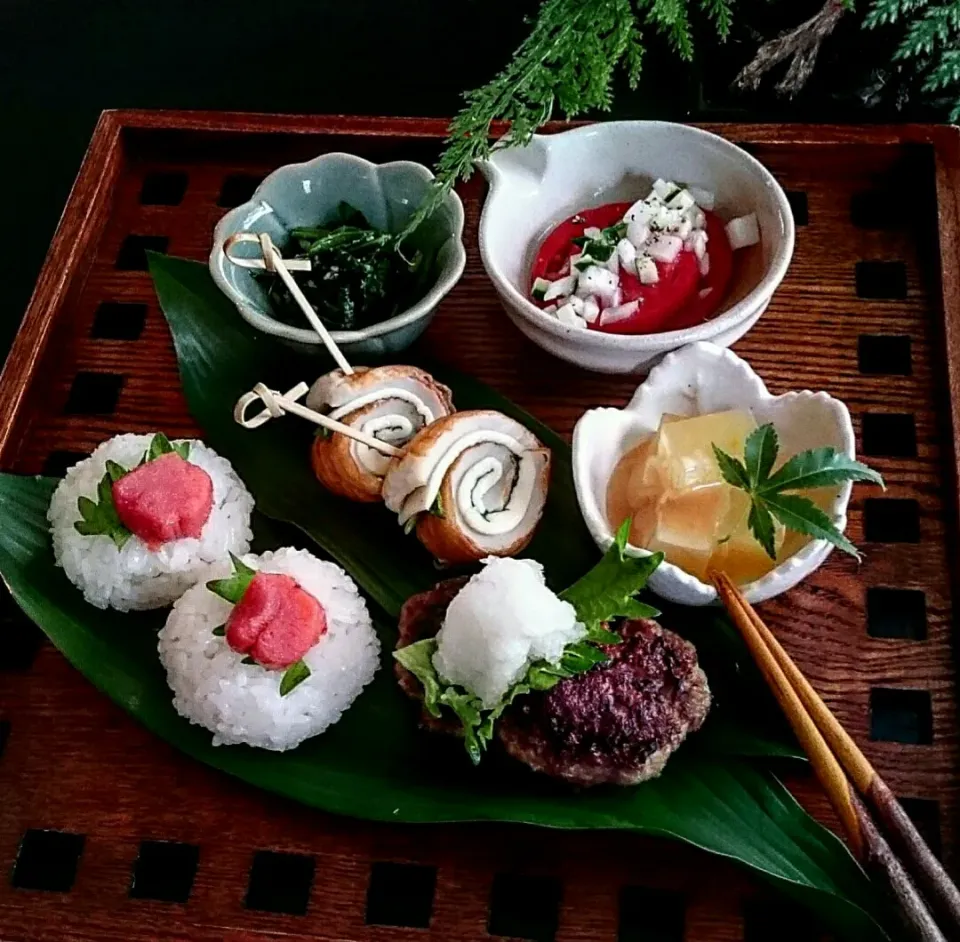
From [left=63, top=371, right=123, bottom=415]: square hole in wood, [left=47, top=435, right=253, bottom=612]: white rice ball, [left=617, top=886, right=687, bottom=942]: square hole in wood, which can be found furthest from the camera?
[left=63, top=371, right=123, bottom=415]: square hole in wood

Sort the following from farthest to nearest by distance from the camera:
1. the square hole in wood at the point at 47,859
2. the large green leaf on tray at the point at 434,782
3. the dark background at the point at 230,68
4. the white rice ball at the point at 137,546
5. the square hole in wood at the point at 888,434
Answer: the dark background at the point at 230,68, the square hole in wood at the point at 888,434, the white rice ball at the point at 137,546, the square hole in wood at the point at 47,859, the large green leaf on tray at the point at 434,782

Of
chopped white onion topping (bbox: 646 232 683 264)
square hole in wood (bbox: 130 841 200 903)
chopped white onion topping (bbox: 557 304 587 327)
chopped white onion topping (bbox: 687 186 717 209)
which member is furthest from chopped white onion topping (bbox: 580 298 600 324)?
square hole in wood (bbox: 130 841 200 903)

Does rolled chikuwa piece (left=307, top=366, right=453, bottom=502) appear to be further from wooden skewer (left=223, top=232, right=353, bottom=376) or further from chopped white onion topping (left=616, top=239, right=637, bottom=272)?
chopped white onion topping (left=616, top=239, right=637, bottom=272)

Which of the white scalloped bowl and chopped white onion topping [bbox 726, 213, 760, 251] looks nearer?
the white scalloped bowl

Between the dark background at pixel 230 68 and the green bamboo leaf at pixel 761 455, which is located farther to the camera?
the dark background at pixel 230 68

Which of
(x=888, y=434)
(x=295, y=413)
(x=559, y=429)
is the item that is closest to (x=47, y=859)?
(x=295, y=413)

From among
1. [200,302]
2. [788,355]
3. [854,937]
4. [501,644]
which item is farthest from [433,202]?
[854,937]

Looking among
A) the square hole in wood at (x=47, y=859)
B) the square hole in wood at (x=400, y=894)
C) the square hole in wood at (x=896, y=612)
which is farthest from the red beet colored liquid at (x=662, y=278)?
the square hole in wood at (x=47, y=859)

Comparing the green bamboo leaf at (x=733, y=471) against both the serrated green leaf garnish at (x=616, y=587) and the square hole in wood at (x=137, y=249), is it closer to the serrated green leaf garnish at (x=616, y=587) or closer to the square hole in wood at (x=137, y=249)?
the serrated green leaf garnish at (x=616, y=587)
